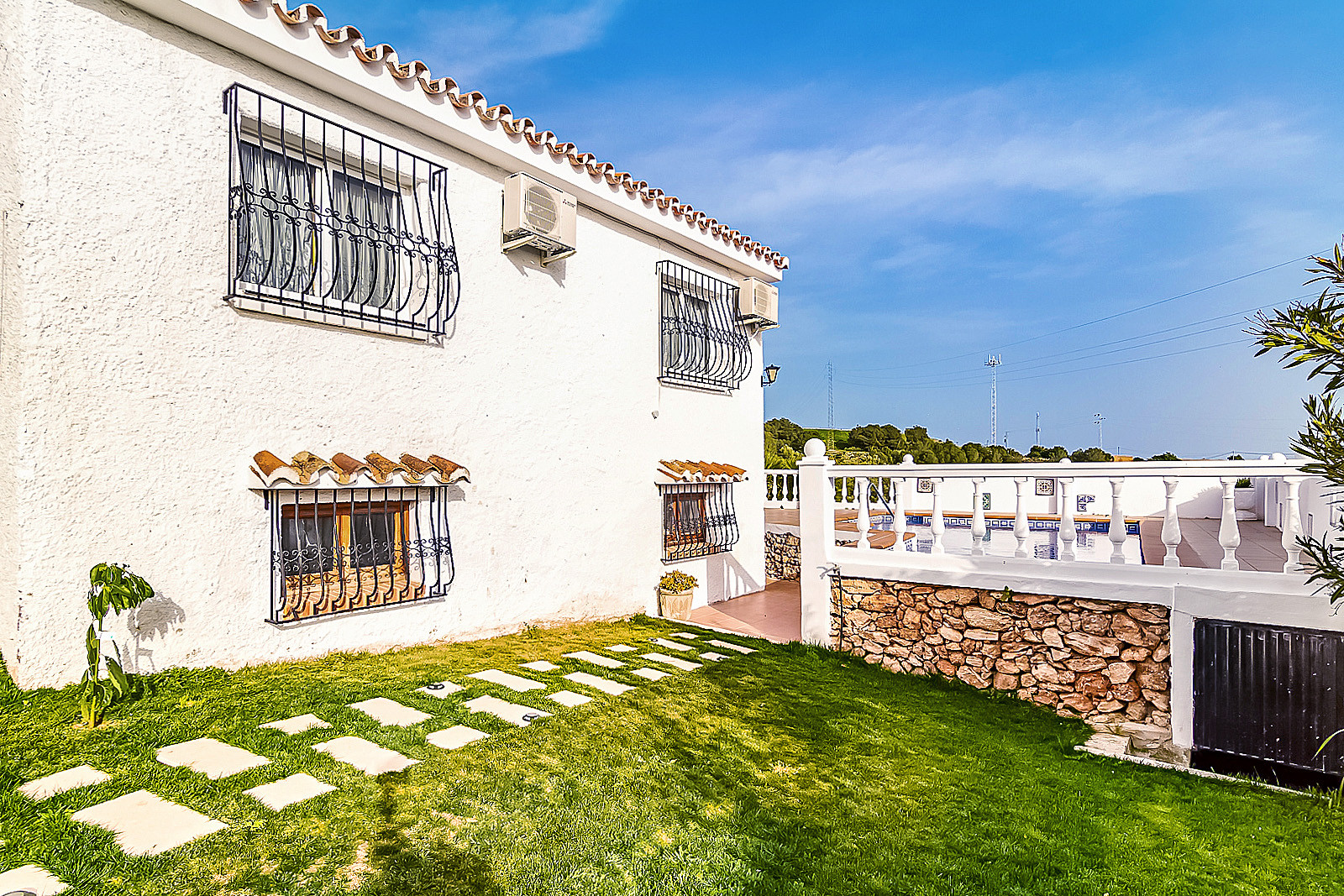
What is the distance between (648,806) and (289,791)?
5.12 feet

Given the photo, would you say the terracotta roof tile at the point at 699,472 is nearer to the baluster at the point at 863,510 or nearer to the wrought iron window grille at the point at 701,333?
the wrought iron window grille at the point at 701,333

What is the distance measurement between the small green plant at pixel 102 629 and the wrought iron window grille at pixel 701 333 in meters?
5.80

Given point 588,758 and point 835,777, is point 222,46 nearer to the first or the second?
point 588,758

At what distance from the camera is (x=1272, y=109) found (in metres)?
14.0

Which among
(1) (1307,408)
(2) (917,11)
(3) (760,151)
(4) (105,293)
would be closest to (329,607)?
(4) (105,293)

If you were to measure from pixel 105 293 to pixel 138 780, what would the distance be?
2.90m

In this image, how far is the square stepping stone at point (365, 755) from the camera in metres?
3.16

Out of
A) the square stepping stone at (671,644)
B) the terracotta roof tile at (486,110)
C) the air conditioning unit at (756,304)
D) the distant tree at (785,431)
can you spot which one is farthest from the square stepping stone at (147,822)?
the distant tree at (785,431)

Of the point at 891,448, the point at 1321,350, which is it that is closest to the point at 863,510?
the point at 1321,350

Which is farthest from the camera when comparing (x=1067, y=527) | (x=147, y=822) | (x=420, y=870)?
(x=1067, y=527)

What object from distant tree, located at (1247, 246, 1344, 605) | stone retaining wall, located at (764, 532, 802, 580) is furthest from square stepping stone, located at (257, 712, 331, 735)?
stone retaining wall, located at (764, 532, 802, 580)

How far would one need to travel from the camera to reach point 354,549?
5.30 metres

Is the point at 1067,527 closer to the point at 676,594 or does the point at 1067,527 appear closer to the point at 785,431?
the point at 676,594

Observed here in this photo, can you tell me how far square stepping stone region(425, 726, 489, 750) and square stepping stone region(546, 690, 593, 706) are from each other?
2.48 feet
